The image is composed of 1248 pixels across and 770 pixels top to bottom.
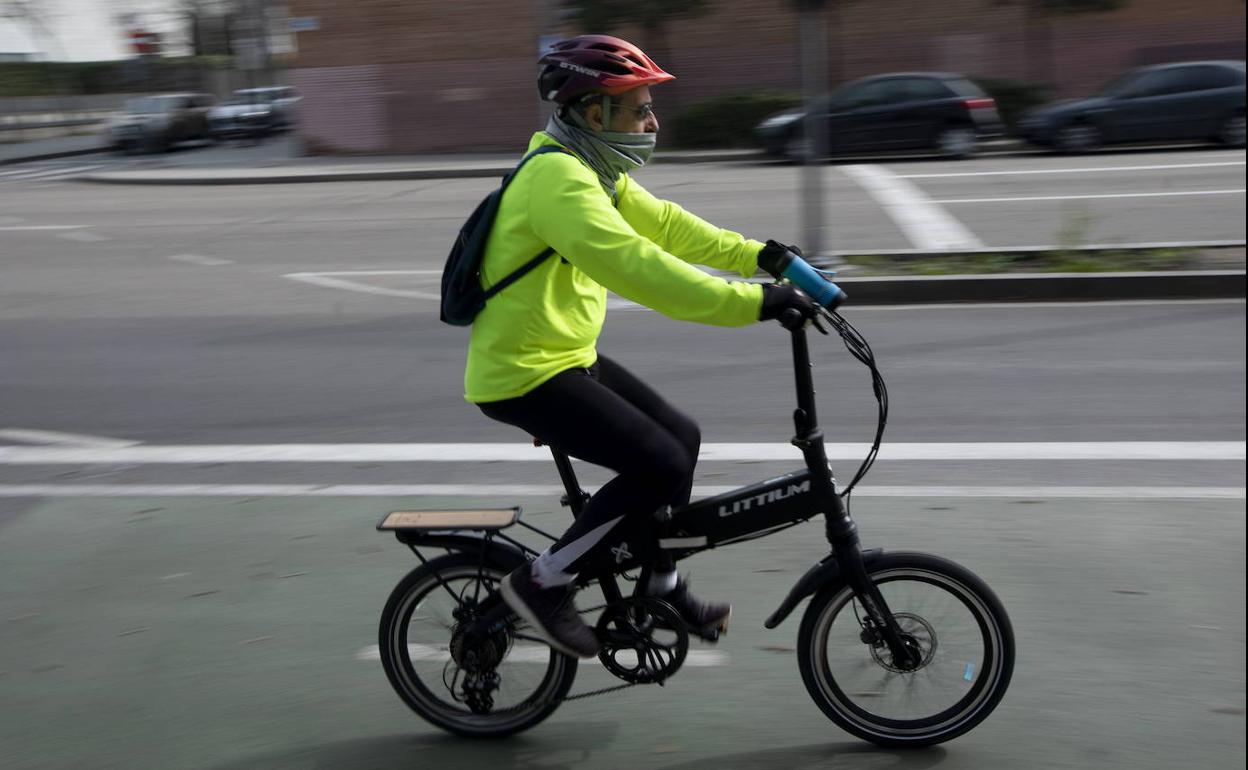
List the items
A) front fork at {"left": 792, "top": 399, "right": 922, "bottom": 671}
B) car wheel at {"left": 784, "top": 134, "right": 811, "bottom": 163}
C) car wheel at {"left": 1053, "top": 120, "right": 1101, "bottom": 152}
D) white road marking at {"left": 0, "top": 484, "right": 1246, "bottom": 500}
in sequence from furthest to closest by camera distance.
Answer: car wheel at {"left": 784, "top": 134, "right": 811, "bottom": 163} < car wheel at {"left": 1053, "top": 120, "right": 1101, "bottom": 152} < white road marking at {"left": 0, "top": 484, "right": 1246, "bottom": 500} < front fork at {"left": 792, "top": 399, "right": 922, "bottom": 671}

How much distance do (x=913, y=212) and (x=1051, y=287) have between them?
216 inches

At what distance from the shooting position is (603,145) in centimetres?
327

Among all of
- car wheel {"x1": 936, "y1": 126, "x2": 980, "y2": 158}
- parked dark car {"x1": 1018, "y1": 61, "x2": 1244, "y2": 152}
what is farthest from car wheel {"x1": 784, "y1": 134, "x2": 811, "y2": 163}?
parked dark car {"x1": 1018, "y1": 61, "x2": 1244, "y2": 152}

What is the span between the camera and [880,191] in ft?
57.3

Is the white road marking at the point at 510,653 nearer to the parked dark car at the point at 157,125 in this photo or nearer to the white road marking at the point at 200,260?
the white road marking at the point at 200,260

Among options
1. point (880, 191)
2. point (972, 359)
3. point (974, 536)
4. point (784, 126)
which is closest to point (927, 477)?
point (974, 536)

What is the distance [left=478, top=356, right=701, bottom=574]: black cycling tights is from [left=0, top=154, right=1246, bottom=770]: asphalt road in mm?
657

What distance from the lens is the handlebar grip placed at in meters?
3.02

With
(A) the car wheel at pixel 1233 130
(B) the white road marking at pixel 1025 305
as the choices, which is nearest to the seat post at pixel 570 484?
(B) the white road marking at pixel 1025 305

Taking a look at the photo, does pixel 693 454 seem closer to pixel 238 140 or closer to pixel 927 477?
pixel 927 477

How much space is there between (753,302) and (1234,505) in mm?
3247

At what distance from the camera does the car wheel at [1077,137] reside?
21.4 meters

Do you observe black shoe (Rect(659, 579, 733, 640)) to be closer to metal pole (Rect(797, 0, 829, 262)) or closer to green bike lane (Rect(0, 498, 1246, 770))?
green bike lane (Rect(0, 498, 1246, 770))

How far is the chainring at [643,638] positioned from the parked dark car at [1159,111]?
64.1 ft
